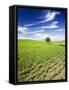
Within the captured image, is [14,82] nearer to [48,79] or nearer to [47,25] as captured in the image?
[48,79]

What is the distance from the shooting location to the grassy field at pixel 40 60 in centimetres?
445

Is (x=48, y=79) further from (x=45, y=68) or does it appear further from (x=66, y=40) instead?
(x=66, y=40)

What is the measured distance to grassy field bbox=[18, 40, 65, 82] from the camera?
14.6 feet

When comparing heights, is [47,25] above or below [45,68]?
above

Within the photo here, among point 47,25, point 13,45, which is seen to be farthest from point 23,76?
point 47,25

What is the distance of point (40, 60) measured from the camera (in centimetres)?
456

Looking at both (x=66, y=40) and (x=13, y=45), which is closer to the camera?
(x=13, y=45)

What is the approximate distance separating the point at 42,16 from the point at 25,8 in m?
0.27

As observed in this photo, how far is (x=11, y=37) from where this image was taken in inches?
177
